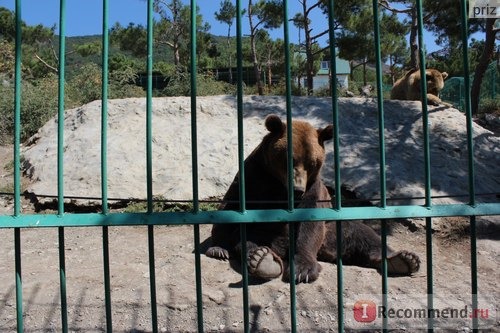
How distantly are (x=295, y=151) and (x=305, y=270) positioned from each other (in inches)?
37.0

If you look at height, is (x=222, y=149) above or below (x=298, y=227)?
above

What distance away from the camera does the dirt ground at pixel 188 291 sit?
2.93m

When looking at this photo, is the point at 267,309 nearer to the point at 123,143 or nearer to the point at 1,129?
the point at 123,143

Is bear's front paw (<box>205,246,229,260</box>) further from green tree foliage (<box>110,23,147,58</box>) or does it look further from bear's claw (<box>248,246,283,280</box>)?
green tree foliage (<box>110,23,147,58</box>)

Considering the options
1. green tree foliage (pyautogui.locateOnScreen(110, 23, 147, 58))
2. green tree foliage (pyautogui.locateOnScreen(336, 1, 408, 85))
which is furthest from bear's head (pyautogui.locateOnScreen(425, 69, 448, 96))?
green tree foliage (pyautogui.locateOnScreen(110, 23, 147, 58))

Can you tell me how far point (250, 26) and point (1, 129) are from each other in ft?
51.1

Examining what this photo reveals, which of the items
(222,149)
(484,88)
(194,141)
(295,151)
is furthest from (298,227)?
(484,88)

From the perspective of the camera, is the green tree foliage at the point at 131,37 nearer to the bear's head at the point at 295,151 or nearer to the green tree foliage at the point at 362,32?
the green tree foliage at the point at 362,32

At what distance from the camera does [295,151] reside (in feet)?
12.5

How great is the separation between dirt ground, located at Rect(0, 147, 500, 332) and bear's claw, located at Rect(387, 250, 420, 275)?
8 centimetres

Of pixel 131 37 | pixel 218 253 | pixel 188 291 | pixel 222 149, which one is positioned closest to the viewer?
pixel 188 291

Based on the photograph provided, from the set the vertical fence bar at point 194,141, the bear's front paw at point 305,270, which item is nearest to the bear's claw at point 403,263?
the bear's front paw at point 305,270

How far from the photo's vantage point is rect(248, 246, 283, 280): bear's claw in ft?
10.8

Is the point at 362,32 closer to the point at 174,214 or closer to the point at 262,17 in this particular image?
the point at 262,17
